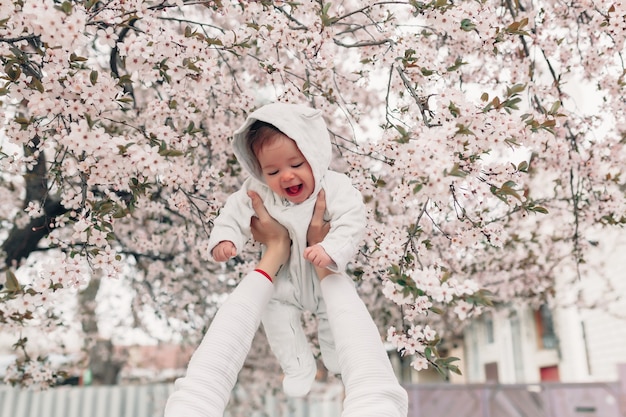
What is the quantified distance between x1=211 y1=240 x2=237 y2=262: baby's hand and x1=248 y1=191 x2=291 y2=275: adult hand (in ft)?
0.45

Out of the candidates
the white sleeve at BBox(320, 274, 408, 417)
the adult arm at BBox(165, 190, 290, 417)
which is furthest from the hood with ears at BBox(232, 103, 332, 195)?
the white sleeve at BBox(320, 274, 408, 417)

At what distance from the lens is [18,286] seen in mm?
2062

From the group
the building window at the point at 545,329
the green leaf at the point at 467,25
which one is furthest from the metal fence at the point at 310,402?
the green leaf at the point at 467,25

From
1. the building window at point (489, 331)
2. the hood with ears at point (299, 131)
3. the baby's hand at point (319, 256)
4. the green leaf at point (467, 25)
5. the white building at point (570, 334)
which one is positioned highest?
the building window at point (489, 331)

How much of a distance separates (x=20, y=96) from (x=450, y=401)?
9315 mm

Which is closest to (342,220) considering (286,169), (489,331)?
(286,169)

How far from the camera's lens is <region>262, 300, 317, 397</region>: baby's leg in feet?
6.88

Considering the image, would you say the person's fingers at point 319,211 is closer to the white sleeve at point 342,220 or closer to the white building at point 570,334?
the white sleeve at point 342,220

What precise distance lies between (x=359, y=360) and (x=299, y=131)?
0.84 meters

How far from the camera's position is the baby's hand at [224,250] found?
207 cm

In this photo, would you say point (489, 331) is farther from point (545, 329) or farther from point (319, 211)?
point (319, 211)

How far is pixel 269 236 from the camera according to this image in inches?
88.1

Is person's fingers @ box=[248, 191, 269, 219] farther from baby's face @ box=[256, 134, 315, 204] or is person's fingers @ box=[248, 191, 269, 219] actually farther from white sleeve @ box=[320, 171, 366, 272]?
Result: white sleeve @ box=[320, 171, 366, 272]

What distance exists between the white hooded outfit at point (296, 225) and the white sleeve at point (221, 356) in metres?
0.14
